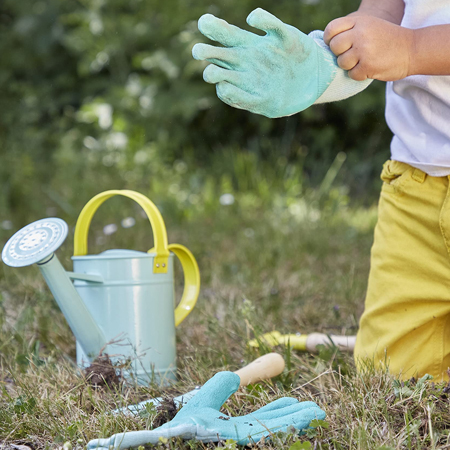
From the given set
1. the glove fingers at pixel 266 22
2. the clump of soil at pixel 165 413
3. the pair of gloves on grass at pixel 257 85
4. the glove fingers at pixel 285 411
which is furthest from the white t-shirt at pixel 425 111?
the clump of soil at pixel 165 413

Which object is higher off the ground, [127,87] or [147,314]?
[127,87]

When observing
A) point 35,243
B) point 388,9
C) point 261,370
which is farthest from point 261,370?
point 388,9

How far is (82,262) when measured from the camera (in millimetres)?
1535

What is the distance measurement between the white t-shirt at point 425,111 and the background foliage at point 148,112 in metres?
2.71

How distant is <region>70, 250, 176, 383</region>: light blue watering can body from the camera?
1.49 metres

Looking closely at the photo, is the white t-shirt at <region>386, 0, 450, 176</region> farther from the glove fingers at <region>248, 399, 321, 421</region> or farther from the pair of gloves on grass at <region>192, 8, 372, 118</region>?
the glove fingers at <region>248, 399, 321, 421</region>

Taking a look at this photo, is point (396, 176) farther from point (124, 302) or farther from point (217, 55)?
point (124, 302)

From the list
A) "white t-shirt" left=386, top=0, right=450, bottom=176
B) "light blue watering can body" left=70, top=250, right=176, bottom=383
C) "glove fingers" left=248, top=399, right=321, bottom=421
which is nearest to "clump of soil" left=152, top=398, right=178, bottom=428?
"glove fingers" left=248, top=399, right=321, bottom=421

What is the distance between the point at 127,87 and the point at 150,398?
13.3 ft

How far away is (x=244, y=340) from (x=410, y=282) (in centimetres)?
50

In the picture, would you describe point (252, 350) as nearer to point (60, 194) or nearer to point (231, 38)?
point (231, 38)

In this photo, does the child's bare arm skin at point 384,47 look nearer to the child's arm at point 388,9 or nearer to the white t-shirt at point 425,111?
the white t-shirt at point 425,111

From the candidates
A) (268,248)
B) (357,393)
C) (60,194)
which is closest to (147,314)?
(357,393)

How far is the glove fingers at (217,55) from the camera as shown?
1018 millimetres
